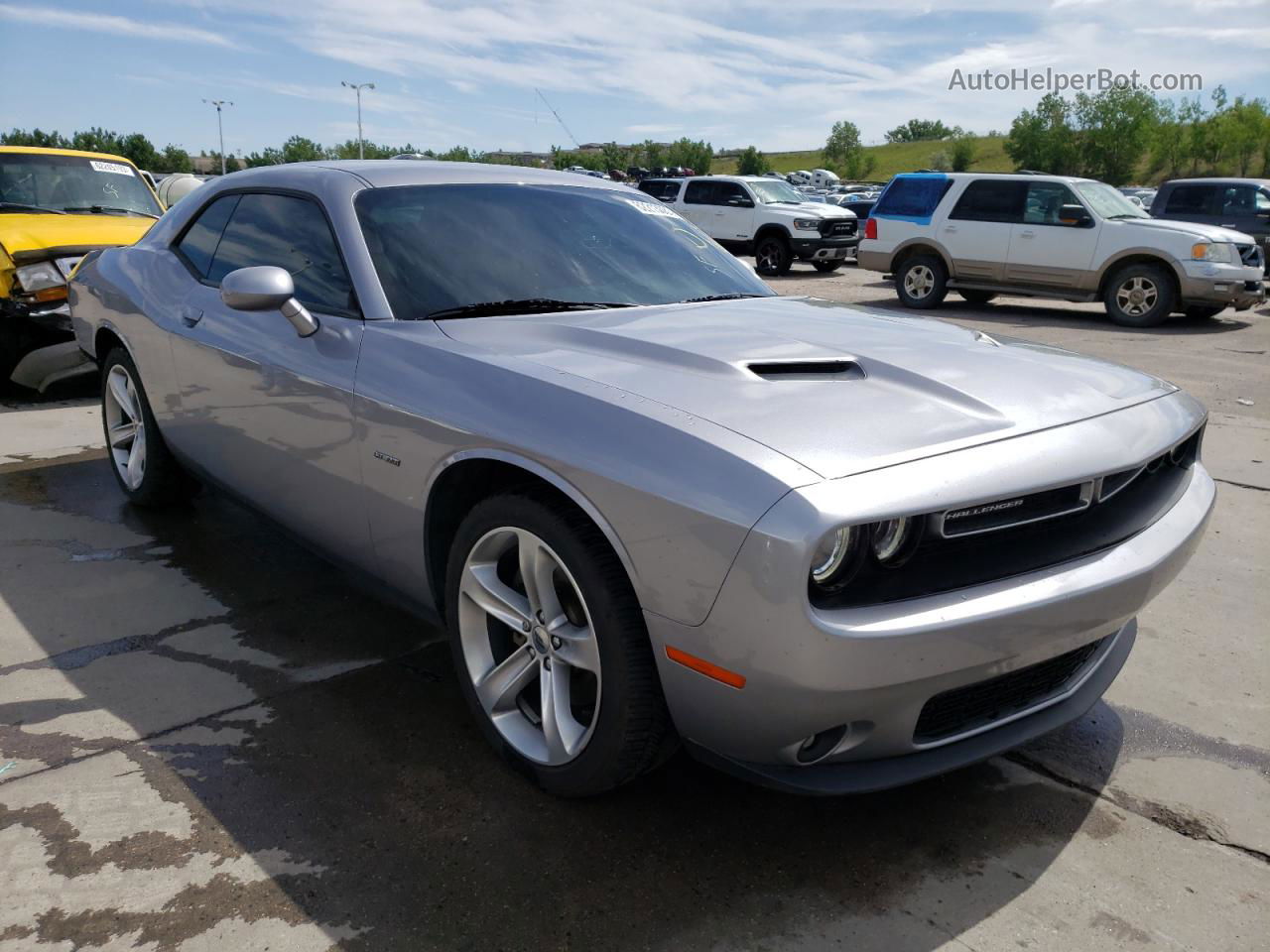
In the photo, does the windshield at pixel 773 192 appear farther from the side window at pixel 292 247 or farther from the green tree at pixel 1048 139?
the green tree at pixel 1048 139

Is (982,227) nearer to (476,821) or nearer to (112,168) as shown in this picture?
(112,168)

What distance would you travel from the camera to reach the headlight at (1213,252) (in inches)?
469

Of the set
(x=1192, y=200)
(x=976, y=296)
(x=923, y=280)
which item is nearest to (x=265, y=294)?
(x=923, y=280)

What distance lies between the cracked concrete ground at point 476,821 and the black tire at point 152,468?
0.89 meters

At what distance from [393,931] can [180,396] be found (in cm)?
263

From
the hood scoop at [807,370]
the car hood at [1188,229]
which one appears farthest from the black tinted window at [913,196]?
the hood scoop at [807,370]

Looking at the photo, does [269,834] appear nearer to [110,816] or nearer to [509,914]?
[110,816]

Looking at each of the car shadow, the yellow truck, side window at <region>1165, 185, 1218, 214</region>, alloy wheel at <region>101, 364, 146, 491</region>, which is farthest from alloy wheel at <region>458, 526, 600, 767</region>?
side window at <region>1165, 185, 1218, 214</region>

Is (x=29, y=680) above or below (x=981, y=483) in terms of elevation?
below

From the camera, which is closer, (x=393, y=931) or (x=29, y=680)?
(x=393, y=931)

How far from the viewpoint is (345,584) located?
3979 mm

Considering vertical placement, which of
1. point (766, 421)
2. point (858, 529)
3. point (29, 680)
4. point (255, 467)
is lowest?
point (29, 680)

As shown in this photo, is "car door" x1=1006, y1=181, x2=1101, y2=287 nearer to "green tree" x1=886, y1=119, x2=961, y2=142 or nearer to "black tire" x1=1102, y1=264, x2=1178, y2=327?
"black tire" x1=1102, y1=264, x2=1178, y2=327

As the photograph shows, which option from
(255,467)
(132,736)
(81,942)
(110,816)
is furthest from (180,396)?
(81,942)
